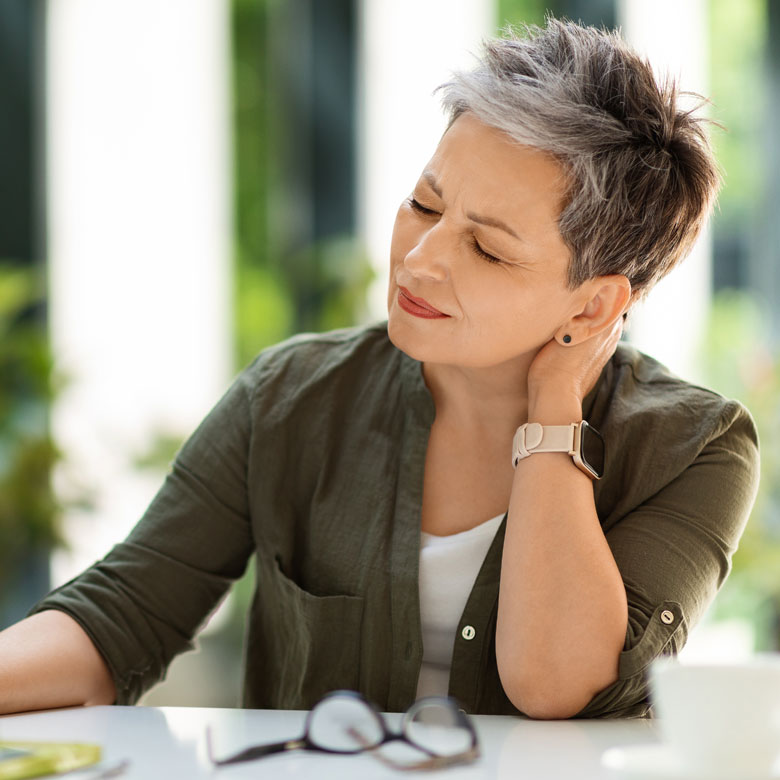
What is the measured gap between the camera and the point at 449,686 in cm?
145

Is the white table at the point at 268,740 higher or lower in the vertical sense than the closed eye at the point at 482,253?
lower

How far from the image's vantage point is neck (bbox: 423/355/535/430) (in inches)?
62.2

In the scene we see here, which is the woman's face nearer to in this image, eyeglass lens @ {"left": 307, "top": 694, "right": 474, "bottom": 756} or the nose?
the nose

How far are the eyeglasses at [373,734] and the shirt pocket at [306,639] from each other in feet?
1.46

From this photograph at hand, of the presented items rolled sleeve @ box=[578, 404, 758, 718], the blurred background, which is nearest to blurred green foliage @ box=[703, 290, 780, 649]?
the blurred background

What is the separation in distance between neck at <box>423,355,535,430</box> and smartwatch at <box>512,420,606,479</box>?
5.5 inches

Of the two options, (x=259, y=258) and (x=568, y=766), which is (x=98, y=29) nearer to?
(x=259, y=258)

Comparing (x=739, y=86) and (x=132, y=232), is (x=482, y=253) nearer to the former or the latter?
(x=132, y=232)

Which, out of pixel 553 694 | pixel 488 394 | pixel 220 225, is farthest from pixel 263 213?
pixel 553 694

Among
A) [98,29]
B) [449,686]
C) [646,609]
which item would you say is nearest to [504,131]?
[646,609]

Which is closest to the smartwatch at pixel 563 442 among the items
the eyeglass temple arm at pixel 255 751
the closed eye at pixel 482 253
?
the closed eye at pixel 482 253

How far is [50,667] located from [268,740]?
38 cm

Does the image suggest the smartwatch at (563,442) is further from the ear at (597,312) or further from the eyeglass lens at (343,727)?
the eyeglass lens at (343,727)

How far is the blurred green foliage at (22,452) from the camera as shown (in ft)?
10.0
